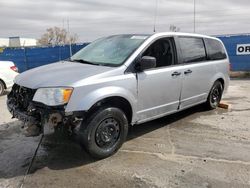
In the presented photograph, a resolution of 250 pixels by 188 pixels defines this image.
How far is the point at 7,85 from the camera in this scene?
1084 cm

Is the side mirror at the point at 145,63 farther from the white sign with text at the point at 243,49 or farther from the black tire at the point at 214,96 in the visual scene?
the white sign with text at the point at 243,49

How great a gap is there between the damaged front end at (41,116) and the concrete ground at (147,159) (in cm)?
56

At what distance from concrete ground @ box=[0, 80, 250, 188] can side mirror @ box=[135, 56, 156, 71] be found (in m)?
1.27

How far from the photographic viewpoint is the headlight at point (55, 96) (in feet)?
14.7

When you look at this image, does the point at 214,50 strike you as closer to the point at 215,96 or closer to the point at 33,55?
the point at 215,96

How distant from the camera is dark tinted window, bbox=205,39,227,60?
24.0 ft

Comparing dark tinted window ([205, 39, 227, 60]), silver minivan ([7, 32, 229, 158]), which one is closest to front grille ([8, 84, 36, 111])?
silver minivan ([7, 32, 229, 158])

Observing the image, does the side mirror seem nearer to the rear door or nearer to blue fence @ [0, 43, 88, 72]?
the rear door

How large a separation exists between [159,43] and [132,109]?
1.37 meters

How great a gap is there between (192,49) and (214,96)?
1582mm

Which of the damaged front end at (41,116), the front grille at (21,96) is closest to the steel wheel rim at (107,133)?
the damaged front end at (41,116)

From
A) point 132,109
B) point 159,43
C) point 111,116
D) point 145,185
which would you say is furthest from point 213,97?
point 145,185

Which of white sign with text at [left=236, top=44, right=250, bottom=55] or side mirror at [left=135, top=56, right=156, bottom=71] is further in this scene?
white sign with text at [left=236, top=44, right=250, bottom=55]

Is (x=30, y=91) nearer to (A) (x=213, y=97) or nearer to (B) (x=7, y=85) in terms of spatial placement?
(A) (x=213, y=97)
